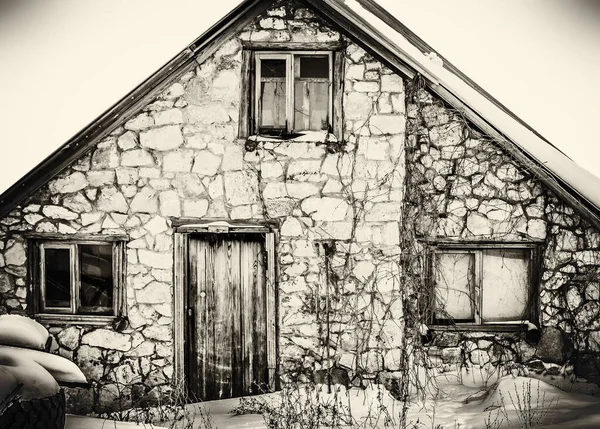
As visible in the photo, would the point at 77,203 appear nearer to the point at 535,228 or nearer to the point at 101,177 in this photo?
the point at 101,177

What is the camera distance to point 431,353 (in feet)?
23.7

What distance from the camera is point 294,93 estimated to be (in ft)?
23.2

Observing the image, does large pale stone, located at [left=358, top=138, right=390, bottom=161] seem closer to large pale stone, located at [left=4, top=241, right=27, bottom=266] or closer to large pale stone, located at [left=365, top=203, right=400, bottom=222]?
large pale stone, located at [left=365, top=203, right=400, bottom=222]

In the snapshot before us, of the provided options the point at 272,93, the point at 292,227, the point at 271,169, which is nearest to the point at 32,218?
the point at 271,169

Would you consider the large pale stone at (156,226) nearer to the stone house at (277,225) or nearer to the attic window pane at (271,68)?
the stone house at (277,225)

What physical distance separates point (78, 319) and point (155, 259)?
3.72 feet

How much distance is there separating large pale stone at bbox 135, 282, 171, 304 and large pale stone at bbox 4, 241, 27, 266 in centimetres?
134

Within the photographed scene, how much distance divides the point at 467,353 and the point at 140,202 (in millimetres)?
4330

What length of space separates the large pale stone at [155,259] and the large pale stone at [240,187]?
3.25 feet

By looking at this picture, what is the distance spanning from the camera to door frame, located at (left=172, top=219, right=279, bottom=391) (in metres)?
6.91

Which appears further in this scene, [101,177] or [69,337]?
[69,337]

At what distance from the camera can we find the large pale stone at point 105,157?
6758 mm

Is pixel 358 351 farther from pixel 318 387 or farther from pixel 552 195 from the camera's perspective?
pixel 552 195

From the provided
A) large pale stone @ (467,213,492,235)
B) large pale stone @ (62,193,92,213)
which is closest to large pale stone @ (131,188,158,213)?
large pale stone @ (62,193,92,213)
